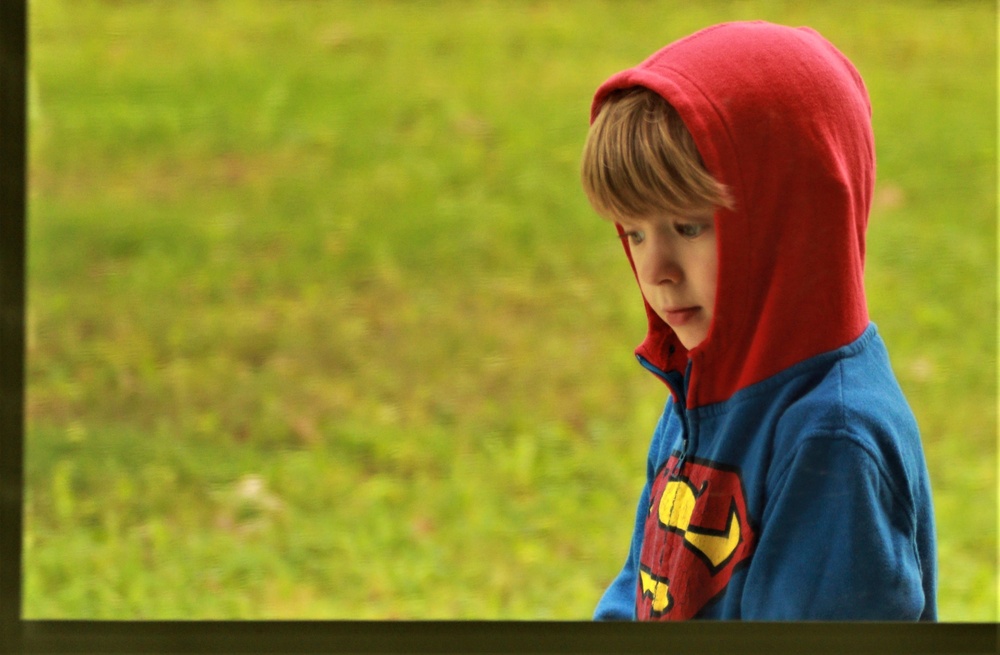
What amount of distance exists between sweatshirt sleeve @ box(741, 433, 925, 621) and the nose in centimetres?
25

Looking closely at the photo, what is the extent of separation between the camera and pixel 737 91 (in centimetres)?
118

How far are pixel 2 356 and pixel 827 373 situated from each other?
839mm

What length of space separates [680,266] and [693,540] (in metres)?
0.30

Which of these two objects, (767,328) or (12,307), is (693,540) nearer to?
(767,328)

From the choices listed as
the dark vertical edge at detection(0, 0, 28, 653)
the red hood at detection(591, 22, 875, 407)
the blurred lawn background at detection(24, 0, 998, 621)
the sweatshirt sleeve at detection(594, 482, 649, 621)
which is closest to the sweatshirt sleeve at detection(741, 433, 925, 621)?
the red hood at detection(591, 22, 875, 407)

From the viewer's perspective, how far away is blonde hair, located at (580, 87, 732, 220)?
121 cm

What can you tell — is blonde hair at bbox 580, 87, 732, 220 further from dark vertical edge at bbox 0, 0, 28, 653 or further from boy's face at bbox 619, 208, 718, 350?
dark vertical edge at bbox 0, 0, 28, 653

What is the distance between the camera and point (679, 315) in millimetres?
1280

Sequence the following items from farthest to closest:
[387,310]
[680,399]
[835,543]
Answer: [387,310]
[680,399]
[835,543]

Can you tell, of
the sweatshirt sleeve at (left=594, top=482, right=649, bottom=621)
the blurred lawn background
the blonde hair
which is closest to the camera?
the blonde hair

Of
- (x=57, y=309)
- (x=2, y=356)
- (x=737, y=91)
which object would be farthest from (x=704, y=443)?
Result: (x=57, y=309)

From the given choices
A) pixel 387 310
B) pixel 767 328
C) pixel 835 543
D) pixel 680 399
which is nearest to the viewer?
pixel 835 543

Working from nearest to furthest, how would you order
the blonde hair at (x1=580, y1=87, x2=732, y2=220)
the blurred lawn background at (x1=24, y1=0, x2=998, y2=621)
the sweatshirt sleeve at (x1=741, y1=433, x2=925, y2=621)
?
the sweatshirt sleeve at (x1=741, y1=433, x2=925, y2=621) → the blonde hair at (x1=580, y1=87, x2=732, y2=220) → the blurred lawn background at (x1=24, y1=0, x2=998, y2=621)

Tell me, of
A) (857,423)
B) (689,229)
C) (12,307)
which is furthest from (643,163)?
(12,307)
